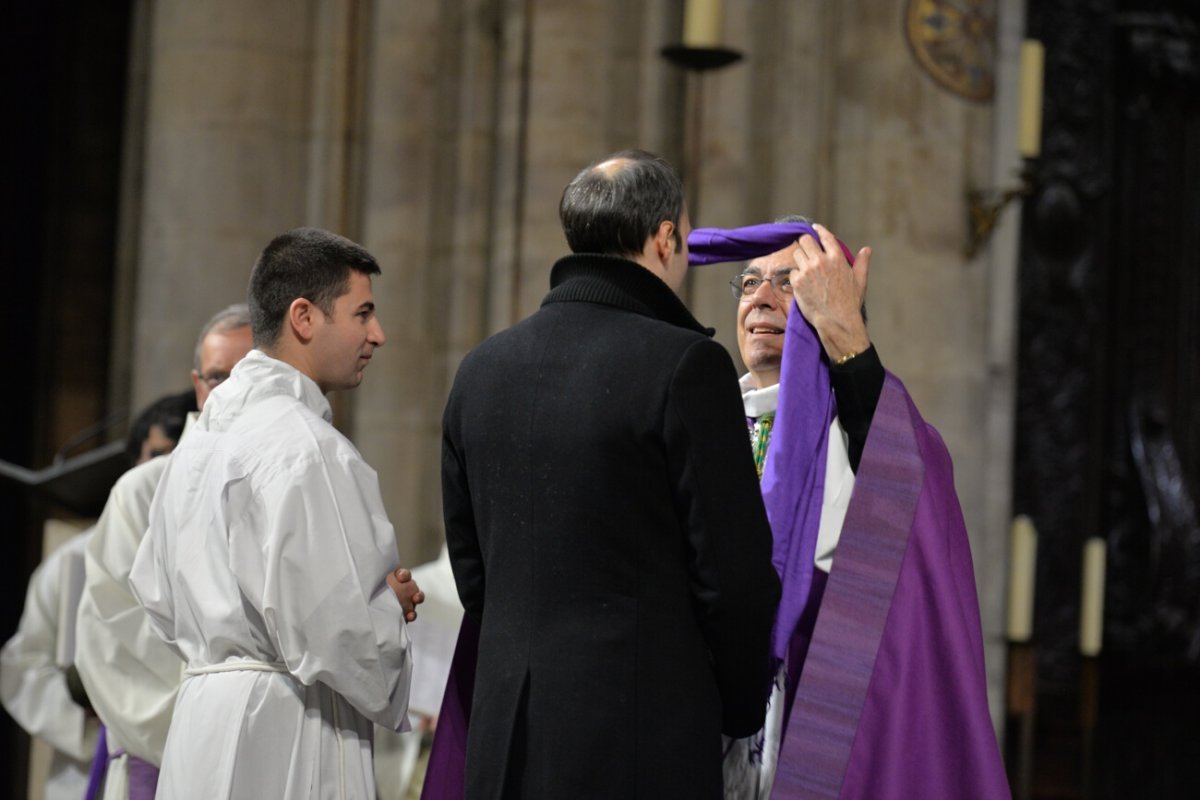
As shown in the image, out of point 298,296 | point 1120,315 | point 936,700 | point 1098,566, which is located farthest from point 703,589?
point 1120,315

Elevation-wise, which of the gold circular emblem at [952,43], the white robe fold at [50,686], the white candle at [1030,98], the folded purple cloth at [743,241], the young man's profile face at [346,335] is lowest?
the white robe fold at [50,686]

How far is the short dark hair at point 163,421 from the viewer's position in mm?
4801

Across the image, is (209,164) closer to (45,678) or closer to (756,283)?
(45,678)

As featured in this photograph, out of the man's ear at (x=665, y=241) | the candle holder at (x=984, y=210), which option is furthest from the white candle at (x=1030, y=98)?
the man's ear at (x=665, y=241)

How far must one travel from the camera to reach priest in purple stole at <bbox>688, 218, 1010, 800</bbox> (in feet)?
10.1

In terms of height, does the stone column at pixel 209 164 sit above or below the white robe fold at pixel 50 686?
above

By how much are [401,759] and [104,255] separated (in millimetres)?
3026

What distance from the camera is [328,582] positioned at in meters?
3.17

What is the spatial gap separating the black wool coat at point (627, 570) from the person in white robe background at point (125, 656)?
57.5 inches

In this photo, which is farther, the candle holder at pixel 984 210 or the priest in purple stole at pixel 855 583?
the candle holder at pixel 984 210

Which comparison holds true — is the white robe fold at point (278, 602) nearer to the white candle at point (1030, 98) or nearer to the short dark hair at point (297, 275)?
the short dark hair at point (297, 275)

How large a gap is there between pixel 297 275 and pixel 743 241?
0.82 meters

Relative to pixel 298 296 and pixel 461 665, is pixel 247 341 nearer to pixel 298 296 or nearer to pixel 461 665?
pixel 298 296

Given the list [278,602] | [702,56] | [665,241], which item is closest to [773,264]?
[665,241]
